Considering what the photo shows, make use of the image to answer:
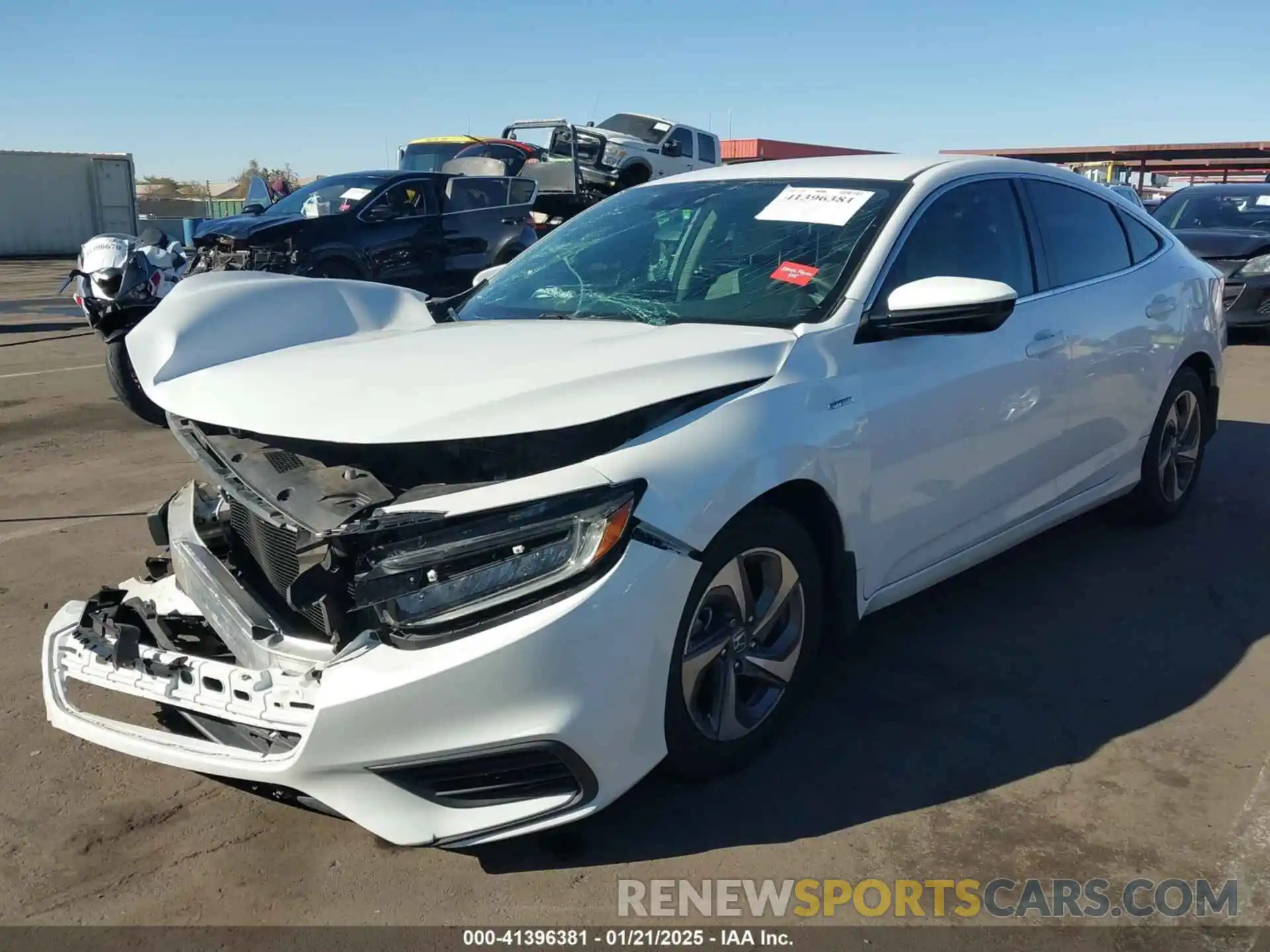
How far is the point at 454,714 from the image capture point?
239 cm

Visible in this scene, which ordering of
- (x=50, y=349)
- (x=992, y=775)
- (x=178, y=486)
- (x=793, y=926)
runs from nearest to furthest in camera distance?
1. (x=793, y=926)
2. (x=992, y=775)
3. (x=178, y=486)
4. (x=50, y=349)

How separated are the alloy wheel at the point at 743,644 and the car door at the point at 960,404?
359 millimetres

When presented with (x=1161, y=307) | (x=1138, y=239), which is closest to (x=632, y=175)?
(x=1138, y=239)

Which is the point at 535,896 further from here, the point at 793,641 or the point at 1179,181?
the point at 1179,181

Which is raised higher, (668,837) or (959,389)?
(959,389)

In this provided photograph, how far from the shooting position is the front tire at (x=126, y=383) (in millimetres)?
6578

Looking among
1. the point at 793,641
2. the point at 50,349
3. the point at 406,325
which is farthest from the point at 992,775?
the point at 50,349

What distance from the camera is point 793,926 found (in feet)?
8.30

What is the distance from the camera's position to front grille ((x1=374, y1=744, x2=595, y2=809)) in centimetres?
245

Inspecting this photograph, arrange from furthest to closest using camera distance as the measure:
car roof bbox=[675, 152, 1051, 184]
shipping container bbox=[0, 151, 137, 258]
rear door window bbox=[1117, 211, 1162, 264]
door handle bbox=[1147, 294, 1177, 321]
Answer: shipping container bbox=[0, 151, 137, 258]
rear door window bbox=[1117, 211, 1162, 264]
door handle bbox=[1147, 294, 1177, 321]
car roof bbox=[675, 152, 1051, 184]

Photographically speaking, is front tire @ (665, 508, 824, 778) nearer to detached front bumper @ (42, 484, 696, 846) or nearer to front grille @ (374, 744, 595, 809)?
detached front bumper @ (42, 484, 696, 846)

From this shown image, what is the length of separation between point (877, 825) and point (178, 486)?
4492 millimetres

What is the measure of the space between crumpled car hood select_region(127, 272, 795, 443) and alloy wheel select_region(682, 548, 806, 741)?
0.52 metres

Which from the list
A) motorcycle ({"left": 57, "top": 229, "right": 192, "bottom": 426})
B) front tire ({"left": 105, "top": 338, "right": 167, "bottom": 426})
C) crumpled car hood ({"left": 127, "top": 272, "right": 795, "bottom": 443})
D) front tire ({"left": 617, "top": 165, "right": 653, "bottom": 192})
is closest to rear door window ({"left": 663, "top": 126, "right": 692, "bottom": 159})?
front tire ({"left": 617, "top": 165, "right": 653, "bottom": 192})
